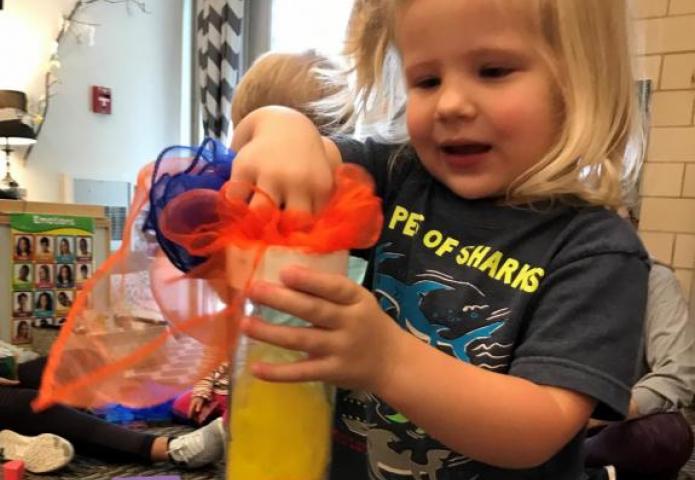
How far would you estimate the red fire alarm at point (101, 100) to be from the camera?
2957 mm

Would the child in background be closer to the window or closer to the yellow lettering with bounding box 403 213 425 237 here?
the yellow lettering with bounding box 403 213 425 237

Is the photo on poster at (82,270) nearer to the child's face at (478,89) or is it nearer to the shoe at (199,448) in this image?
the shoe at (199,448)

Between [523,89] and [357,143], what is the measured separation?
16 centimetres

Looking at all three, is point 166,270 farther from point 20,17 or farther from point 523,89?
point 20,17

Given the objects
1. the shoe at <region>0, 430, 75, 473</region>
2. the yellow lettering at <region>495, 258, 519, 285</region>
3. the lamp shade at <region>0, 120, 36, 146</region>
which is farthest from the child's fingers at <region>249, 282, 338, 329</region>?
the lamp shade at <region>0, 120, 36, 146</region>

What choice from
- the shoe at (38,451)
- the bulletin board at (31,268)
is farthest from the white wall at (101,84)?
the shoe at (38,451)

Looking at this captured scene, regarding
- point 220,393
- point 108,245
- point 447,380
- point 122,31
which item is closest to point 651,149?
point 220,393

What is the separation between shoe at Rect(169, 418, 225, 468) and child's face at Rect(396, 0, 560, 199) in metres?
1.03

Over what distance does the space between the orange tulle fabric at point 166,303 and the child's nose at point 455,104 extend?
0.12 m

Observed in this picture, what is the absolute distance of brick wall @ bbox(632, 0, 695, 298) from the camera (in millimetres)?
2018

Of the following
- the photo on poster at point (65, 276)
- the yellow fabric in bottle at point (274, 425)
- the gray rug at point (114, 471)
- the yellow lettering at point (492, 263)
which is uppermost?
the yellow lettering at point (492, 263)

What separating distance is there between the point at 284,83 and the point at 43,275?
1.21 meters

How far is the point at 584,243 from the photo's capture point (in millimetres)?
458

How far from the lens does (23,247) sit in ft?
6.33
